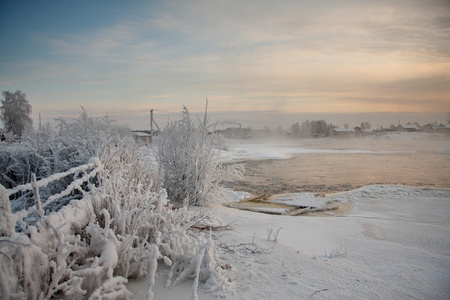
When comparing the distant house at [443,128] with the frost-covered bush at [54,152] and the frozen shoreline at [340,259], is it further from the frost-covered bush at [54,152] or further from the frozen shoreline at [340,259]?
the frost-covered bush at [54,152]

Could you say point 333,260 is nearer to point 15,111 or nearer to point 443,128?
point 15,111

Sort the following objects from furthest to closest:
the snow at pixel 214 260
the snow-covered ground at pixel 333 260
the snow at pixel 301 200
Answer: the snow at pixel 301 200, the snow-covered ground at pixel 333 260, the snow at pixel 214 260

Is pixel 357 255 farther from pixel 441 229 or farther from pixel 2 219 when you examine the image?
pixel 2 219

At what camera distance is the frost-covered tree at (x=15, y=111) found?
47000mm

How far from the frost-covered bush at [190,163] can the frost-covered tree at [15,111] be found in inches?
1942

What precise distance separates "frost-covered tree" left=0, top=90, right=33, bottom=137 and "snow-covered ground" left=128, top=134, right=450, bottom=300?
53726 mm

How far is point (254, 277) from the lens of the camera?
2.64 metres

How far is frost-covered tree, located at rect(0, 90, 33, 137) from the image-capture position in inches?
1850

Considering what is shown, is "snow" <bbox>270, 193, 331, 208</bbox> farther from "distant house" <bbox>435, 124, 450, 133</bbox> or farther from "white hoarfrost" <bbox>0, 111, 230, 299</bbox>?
"distant house" <bbox>435, 124, 450, 133</bbox>

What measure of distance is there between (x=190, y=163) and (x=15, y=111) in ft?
177

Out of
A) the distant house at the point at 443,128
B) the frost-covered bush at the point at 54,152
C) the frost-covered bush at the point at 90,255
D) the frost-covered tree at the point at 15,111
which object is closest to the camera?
the frost-covered bush at the point at 90,255

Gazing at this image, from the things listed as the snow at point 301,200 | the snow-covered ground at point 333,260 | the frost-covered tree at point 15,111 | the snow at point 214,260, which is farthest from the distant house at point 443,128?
the frost-covered tree at point 15,111

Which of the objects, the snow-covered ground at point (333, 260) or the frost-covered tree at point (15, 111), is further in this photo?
the frost-covered tree at point (15, 111)

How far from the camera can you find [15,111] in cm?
4747
